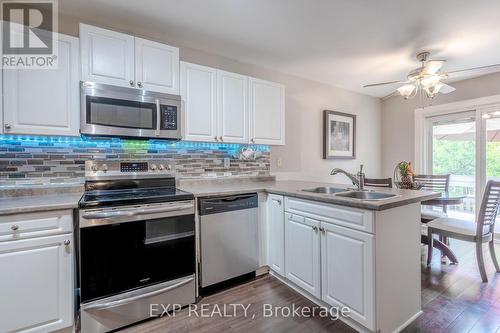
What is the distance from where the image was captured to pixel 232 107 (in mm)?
2521

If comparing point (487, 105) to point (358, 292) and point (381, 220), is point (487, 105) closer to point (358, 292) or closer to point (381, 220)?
point (381, 220)

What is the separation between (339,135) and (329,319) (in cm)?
279

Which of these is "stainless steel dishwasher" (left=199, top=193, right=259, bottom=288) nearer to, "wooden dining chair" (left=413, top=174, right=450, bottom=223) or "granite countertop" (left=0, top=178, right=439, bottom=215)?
"granite countertop" (left=0, top=178, right=439, bottom=215)

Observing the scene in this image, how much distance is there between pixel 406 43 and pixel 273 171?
2.04 m

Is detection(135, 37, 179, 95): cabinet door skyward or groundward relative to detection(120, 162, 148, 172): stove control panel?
skyward

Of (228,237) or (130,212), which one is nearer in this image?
(130,212)

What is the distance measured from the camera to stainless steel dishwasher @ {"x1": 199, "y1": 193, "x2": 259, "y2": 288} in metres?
2.04

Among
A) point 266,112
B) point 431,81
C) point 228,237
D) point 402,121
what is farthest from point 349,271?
point 402,121

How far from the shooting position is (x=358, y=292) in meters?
1.56

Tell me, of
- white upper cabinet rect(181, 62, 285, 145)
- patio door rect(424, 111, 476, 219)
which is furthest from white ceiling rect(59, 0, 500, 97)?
patio door rect(424, 111, 476, 219)

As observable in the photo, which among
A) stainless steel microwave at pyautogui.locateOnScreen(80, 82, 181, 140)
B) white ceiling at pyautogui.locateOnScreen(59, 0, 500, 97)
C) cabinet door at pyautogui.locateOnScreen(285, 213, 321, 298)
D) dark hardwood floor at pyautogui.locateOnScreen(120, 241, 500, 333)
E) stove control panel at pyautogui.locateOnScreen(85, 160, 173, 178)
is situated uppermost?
white ceiling at pyautogui.locateOnScreen(59, 0, 500, 97)

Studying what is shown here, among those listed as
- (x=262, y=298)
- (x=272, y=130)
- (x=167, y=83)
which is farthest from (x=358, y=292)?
(x=167, y=83)

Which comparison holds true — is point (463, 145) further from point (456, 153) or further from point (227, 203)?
point (227, 203)

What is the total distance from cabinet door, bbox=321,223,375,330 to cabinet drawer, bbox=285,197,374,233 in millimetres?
44
